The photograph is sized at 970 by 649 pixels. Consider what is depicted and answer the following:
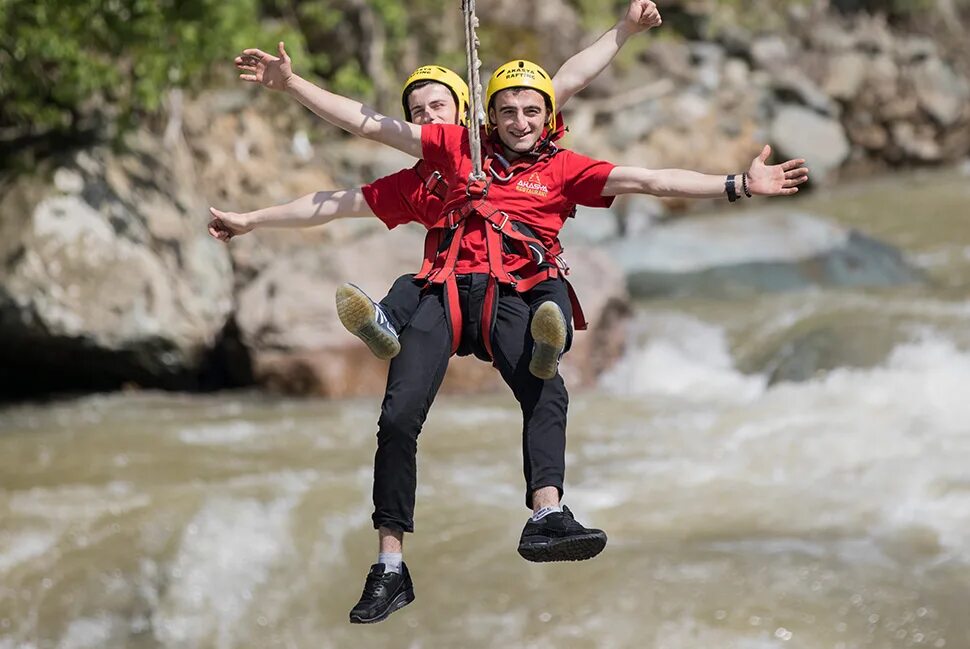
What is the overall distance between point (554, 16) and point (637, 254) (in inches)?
228

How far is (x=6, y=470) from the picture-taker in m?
8.63

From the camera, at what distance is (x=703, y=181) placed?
3998 mm

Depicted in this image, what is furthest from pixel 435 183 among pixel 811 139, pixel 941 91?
pixel 941 91

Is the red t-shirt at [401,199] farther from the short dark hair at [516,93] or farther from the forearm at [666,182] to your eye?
the forearm at [666,182]

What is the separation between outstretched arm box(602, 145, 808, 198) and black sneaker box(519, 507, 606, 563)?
41.4 inches

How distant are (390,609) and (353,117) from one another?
1.56 metres

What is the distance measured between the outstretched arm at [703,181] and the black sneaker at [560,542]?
1051 millimetres

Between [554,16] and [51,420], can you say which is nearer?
[51,420]

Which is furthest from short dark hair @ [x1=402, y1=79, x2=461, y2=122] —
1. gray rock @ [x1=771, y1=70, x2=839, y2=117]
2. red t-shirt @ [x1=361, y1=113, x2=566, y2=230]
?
gray rock @ [x1=771, y1=70, x2=839, y2=117]

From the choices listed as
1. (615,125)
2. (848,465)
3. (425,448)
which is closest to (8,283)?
(425,448)

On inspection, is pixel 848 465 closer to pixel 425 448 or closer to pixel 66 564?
pixel 425 448

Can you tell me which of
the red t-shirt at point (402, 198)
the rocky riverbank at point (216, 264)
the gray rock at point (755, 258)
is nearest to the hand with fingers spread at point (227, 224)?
the red t-shirt at point (402, 198)

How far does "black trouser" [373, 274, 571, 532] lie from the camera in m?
4.04

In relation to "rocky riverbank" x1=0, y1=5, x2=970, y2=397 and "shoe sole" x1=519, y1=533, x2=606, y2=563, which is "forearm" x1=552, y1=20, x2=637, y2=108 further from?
"rocky riverbank" x1=0, y1=5, x2=970, y2=397
